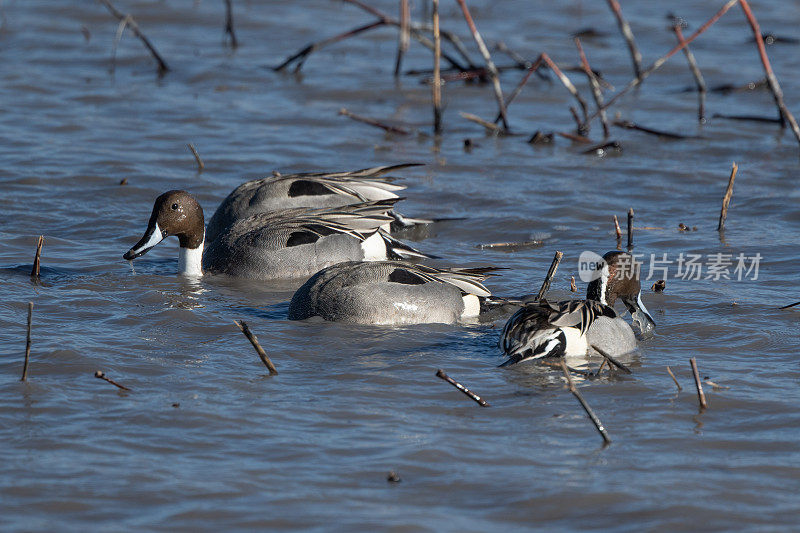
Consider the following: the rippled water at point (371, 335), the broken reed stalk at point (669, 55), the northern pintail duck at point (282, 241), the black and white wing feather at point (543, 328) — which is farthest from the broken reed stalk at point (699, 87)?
the black and white wing feather at point (543, 328)

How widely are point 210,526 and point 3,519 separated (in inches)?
27.9

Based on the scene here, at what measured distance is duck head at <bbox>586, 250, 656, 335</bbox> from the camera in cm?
625

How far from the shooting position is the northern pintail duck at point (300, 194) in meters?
8.49

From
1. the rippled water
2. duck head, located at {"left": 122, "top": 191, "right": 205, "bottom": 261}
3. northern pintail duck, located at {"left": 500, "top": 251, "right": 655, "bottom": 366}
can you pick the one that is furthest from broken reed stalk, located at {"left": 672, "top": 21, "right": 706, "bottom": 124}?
northern pintail duck, located at {"left": 500, "top": 251, "right": 655, "bottom": 366}

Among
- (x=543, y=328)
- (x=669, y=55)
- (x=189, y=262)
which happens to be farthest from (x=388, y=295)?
(x=669, y=55)

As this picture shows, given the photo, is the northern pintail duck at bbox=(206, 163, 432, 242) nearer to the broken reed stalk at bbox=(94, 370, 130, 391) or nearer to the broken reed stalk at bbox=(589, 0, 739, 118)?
the broken reed stalk at bbox=(589, 0, 739, 118)

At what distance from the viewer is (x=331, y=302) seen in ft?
21.0

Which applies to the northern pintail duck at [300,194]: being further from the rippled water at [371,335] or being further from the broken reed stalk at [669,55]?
the broken reed stalk at [669,55]

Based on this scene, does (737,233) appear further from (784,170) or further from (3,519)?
(3,519)

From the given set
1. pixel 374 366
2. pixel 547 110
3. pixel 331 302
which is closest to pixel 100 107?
pixel 547 110

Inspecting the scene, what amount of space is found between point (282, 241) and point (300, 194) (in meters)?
0.96

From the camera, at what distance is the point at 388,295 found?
6.43 metres

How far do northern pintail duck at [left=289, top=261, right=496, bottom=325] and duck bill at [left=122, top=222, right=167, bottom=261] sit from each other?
1391 mm

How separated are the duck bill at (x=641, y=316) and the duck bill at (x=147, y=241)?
3060mm
